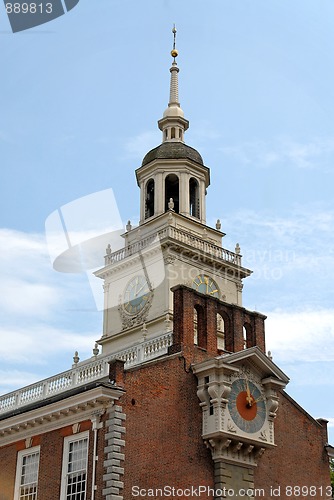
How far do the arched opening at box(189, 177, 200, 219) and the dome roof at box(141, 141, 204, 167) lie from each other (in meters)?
1.50

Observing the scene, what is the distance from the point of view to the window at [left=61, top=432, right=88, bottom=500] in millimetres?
30062

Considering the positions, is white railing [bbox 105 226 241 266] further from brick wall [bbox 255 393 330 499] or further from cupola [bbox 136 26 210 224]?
brick wall [bbox 255 393 330 499]

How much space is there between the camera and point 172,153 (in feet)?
189

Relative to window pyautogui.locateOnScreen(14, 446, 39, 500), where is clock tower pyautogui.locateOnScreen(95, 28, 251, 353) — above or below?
above

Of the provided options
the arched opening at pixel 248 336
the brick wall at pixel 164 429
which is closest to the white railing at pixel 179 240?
the arched opening at pixel 248 336

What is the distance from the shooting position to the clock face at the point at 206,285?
51906mm

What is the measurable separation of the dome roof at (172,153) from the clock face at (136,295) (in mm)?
9589

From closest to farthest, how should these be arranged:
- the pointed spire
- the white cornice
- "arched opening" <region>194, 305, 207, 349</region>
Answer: the white cornice, "arched opening" <region>194, 305, 207, 349</region>, the pointed spire

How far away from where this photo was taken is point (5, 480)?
33688 mm

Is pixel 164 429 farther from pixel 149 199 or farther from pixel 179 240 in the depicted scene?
pixel 149 199

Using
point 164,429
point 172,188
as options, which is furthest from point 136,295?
point 164,429

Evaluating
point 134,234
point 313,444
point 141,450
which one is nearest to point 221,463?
point 141,450

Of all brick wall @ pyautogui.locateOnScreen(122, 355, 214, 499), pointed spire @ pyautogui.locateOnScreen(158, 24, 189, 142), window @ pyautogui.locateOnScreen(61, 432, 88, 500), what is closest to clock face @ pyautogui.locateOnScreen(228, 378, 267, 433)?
brick wall @ pyautogui.locateOnScreen(122, 355, 214, 499)

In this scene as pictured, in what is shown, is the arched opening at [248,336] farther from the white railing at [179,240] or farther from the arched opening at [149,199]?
the arched opening at [149,199]
